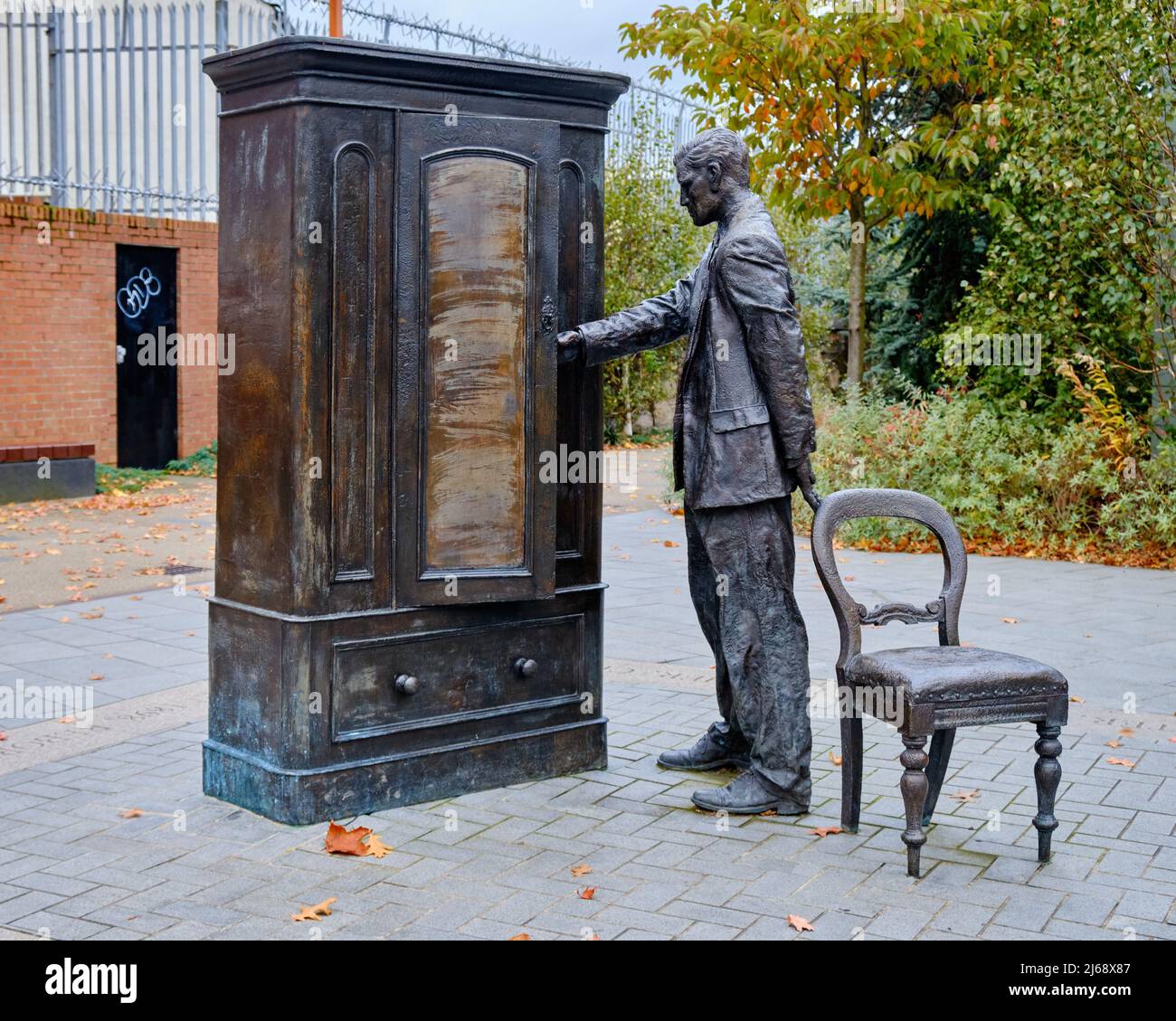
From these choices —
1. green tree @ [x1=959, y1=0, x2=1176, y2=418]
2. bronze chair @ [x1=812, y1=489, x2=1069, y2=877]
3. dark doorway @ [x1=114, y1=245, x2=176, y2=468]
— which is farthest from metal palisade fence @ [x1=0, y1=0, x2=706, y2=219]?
bronze chair @ [x1=812, y1=489, x2=1069, y2=877]

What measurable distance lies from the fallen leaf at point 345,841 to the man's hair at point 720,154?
2.65 metres

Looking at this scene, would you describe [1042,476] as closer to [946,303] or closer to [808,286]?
[946,303]

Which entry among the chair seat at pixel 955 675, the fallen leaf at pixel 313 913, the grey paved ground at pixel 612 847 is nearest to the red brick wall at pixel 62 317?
the grey paved ground at pixel 612 847

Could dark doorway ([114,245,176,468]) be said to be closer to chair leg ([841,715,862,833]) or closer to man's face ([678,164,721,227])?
man's face ([678,164,721,227])

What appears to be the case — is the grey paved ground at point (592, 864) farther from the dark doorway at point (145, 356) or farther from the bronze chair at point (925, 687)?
the dark doorway at point (145, 356)

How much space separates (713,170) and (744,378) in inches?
30.8

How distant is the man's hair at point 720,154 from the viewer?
16.6ft

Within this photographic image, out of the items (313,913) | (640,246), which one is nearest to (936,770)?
(313,913)

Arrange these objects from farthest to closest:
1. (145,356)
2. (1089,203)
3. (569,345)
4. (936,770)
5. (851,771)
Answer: (145,356) < (1089,203) < (569,345) < (936,770) < (851,771)

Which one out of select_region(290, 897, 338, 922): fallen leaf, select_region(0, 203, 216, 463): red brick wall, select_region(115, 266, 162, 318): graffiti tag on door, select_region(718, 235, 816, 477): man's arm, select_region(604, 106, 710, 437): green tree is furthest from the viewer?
select_region(604, 106, 710, 437): green tree

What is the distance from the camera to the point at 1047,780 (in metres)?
4.47

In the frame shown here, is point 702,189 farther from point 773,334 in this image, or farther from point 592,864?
point 592,864

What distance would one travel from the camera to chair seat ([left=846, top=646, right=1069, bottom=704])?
169 inches

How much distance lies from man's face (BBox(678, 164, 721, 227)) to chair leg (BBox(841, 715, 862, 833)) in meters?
1.88
